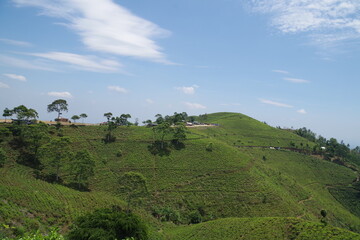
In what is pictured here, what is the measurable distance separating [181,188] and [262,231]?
30368 millimetres

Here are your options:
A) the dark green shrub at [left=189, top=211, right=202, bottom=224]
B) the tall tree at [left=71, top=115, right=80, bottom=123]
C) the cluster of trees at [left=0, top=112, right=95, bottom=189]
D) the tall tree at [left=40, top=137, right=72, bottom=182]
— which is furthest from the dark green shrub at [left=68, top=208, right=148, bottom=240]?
the tall tree at [left=71, top=115, right=80, bottom=123]

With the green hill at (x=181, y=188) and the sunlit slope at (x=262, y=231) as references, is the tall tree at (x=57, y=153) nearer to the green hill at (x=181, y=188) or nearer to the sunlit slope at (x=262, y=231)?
the green hill at (x=181, y=188)

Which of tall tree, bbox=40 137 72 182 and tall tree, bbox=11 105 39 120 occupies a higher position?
tall tree, bbox=11 105 39 120

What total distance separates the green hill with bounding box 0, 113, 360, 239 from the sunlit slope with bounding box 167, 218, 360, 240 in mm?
510

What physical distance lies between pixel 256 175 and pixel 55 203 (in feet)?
203

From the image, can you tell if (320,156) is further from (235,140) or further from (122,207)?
(122,207)

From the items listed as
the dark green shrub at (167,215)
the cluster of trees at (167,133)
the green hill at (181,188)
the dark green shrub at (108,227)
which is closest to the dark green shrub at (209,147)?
the green hill at (181,188)

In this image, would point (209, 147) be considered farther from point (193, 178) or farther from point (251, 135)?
point (251, 135)

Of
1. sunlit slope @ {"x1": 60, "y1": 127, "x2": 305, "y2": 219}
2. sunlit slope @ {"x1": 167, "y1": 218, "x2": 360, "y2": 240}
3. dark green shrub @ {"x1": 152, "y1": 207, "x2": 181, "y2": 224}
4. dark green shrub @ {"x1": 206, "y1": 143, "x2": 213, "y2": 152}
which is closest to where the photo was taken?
sunlit slope @ {"x1": 167, "y1": 218, "x2": 360, "y2": 240}

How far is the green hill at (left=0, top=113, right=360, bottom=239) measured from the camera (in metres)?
45.1

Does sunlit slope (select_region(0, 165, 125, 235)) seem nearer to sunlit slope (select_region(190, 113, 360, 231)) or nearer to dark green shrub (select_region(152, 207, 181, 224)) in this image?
dark green shrub (select_region(152, 207, 181, 224))

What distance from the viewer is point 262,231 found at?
43250 millimetres

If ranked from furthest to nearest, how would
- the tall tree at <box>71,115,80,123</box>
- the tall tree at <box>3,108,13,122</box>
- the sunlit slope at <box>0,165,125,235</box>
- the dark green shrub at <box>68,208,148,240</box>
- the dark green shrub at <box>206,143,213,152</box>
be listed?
1. the tall tree at <box>71,115,80,123</box>
2. the dark green shrub at <box>206,143,213,152</box>
3. the tall tree at <box>3,108,13,122</box>
4. the sunlit slope at <box>0,165,125,235</box>
5. the dark green shrub at <box>68,208,148,240</box>

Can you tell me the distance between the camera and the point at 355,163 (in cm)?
12669
